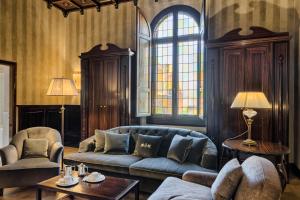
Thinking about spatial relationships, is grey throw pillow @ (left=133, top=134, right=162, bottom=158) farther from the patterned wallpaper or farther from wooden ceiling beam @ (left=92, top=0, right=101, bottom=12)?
wooden ceiling beam @ (left=92, top=0, right=101, bottom=12)

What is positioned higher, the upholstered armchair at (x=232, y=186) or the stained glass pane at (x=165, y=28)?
the stained glass pane at (x=165, y=28)

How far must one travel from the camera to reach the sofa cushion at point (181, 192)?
1.92 m

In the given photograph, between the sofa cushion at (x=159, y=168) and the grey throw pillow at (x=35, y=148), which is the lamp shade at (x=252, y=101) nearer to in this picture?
the sofa cushion at (x=159, y=168)

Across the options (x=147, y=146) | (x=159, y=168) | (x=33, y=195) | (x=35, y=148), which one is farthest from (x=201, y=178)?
(x=35, y=148)

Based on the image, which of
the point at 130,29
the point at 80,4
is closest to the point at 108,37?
the point at 130,29

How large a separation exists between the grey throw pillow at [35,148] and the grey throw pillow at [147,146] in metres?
1.40

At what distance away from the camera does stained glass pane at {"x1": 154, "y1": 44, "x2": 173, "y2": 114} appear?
16.9 feet

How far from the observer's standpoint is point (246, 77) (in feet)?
12.3

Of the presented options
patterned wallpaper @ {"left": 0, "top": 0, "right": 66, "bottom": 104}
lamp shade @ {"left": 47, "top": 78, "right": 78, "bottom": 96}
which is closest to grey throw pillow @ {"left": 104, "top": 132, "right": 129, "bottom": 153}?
lamp shade @ {"left": 47, "top": 78, "right": 78, "bottom": 96}

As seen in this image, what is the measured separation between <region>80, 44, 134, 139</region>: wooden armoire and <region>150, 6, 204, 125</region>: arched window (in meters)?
0.80

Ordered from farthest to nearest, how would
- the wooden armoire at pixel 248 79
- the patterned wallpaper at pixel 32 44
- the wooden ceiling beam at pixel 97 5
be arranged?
the wooden ceiling beam at pixel 97 5, the patterned wallpaper at pixel 32 44, the wooden armoire at pixel 248 79

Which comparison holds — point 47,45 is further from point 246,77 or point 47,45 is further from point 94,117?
point 246,77

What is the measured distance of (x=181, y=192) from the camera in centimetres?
201


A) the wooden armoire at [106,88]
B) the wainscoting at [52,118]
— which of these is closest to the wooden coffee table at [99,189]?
the wooden armoire at [106,88]
